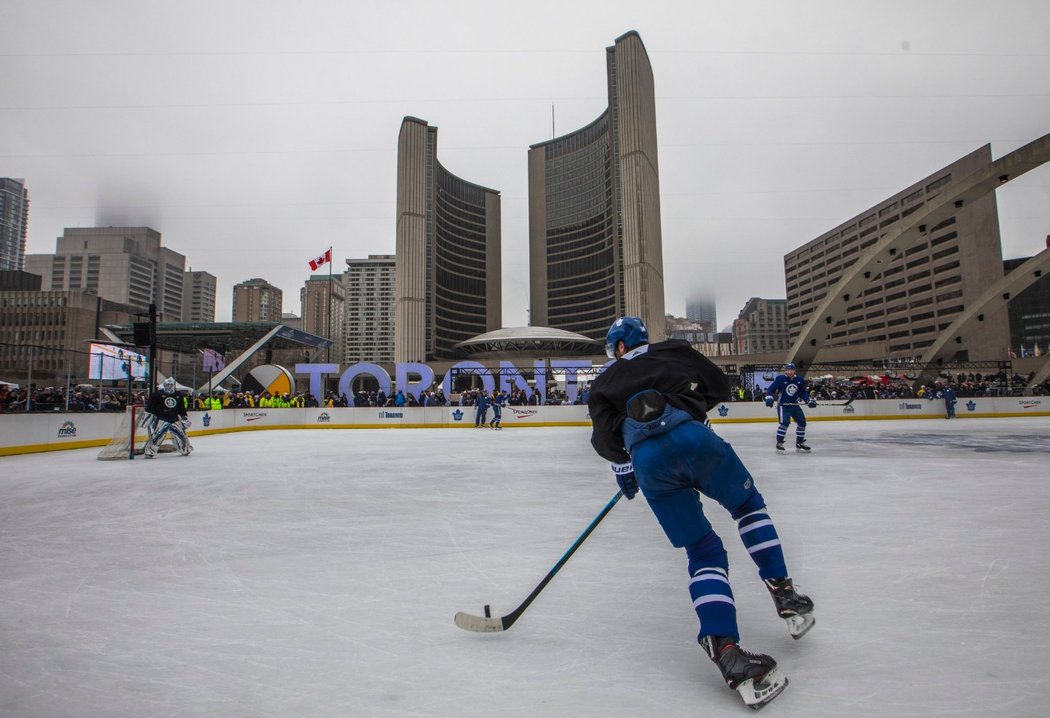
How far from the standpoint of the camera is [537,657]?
2.41 metres

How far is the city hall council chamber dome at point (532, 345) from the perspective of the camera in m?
97.2

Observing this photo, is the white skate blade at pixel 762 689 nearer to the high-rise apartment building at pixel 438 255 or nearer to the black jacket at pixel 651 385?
the black jacket at pixel 651 385

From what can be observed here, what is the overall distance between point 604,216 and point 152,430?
386 ft

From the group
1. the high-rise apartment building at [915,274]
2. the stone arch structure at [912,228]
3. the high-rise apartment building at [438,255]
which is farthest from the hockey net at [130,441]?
the high-rise apartment building at [438,255]

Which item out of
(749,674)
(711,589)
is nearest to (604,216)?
(711,589)

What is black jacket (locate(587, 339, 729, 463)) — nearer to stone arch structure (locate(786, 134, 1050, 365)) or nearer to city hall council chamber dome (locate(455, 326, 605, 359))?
stone arch structure (locate(786, 134, 1050, 365))

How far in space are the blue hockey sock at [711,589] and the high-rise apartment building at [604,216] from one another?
83.9 metres

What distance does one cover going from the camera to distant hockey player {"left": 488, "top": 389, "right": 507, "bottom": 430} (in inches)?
896

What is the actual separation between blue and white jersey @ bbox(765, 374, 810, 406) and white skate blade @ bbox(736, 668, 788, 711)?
10.3 meters

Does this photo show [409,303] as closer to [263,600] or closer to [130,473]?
[130,473]

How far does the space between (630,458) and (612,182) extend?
119 m

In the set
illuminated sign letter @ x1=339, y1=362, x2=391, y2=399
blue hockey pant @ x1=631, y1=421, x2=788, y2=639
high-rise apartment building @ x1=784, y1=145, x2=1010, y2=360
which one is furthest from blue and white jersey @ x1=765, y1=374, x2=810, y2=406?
high-rise apartment building @ x1=784, y1=145, x2=1010, y2=360

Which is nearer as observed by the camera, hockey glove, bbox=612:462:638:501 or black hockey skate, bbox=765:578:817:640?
black hockey skate, bbox=765:578:817:640

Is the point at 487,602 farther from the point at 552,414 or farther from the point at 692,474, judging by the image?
the point at 552,414
